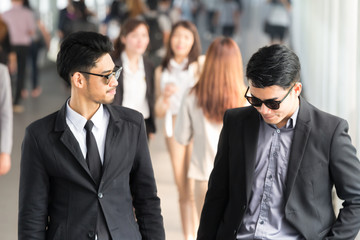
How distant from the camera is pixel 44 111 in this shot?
14.2 metres

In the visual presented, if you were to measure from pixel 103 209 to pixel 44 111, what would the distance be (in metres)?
11.1

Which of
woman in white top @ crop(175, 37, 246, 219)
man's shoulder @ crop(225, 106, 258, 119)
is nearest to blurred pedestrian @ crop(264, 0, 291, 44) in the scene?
woman in white top @ crop(175, 37, 246, 219)

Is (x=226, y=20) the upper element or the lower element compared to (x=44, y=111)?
upper

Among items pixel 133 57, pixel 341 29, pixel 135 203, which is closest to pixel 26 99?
pixel 133 57

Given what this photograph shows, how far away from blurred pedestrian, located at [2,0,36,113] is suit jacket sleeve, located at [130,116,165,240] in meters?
11.0

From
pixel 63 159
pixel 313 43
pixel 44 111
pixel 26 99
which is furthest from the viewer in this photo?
pixel 26 99

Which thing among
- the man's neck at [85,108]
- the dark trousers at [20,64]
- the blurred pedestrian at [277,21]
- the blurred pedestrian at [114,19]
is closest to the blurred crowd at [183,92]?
the man's neck at [85,108]

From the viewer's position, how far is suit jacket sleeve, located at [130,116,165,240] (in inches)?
142

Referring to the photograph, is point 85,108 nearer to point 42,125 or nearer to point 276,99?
point 42,125

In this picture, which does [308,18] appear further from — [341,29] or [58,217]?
[58,217]

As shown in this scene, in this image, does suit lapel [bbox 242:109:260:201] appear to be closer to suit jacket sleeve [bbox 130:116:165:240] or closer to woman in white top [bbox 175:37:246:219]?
suit jacket sleeve [bbox 130:116:165:240]

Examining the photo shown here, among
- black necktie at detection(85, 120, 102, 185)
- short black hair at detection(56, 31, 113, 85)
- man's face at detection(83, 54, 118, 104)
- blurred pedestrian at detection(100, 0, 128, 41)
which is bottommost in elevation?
black necktie at detection(85, 120, 102, 185)

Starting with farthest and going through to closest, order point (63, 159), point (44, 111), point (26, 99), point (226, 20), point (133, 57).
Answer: point (226, 20) < point (26, 99) < point (44, 111) < point (133, 57) < point (63, 159)

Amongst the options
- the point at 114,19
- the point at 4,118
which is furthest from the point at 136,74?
the point at 114,19
